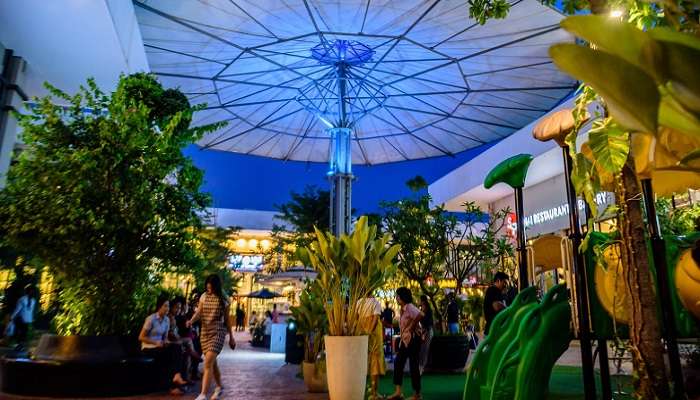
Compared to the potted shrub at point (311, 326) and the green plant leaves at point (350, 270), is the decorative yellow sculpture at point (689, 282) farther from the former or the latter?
the potted shrub at point (311, 326)

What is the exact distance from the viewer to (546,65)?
627 inches

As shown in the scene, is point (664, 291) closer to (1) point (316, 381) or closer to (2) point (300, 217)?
(1) point (316, 381)

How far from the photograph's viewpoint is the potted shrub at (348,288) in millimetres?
5129

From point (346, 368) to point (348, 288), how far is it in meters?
0.93

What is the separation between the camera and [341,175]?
15.8m

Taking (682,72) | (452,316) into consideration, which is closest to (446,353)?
(452,316)

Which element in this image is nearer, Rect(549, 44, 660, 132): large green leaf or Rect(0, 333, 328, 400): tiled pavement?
Rect(549, 44, 660, 132): large green leaf

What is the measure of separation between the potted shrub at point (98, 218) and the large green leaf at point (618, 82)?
21.8 feet

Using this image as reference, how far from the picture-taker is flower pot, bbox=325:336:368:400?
510 cm

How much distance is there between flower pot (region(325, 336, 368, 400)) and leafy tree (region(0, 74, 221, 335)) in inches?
127

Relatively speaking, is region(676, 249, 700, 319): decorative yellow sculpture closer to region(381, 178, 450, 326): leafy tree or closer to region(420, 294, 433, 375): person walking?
region(420, 294, 433, 375): person walking

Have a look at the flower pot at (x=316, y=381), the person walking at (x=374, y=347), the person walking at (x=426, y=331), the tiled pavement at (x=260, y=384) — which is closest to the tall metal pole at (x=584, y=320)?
the person walking at (x=374, y=347)

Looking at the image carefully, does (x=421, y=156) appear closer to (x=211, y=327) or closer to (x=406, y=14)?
(x=406, y=14)

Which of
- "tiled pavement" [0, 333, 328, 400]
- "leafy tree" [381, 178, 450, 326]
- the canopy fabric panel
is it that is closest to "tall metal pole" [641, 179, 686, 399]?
"tiled pavement" [0, 333, 328, 400]
